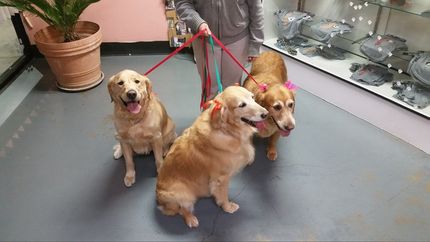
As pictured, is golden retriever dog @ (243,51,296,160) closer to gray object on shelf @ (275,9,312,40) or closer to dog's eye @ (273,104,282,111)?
dog's eye @ (273,104,282,111)

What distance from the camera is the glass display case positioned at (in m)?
2.67

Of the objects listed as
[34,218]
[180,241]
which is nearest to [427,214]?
[180,241]

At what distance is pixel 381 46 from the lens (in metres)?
2.88

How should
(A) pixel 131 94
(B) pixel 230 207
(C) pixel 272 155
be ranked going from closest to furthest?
(A) pixel 131 94
(B) pixel 230 207
(C) pixel 272 155

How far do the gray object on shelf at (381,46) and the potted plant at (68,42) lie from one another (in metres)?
2.59

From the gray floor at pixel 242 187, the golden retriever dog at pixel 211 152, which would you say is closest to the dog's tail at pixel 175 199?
the golden retriever dog at pixel 211 152

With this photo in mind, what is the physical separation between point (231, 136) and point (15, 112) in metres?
2.36

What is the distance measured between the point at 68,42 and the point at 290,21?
7.32 ft

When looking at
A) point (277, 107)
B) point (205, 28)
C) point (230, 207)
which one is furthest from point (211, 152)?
point (205, 28)

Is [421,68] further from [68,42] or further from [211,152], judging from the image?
[68,42]

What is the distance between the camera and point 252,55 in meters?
2.41

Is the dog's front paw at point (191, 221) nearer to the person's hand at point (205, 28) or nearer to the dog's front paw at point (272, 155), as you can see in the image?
the dog's front paw at point (272, 155)

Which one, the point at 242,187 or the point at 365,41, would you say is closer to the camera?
the point at 242,187

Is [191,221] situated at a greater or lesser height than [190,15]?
lesser
